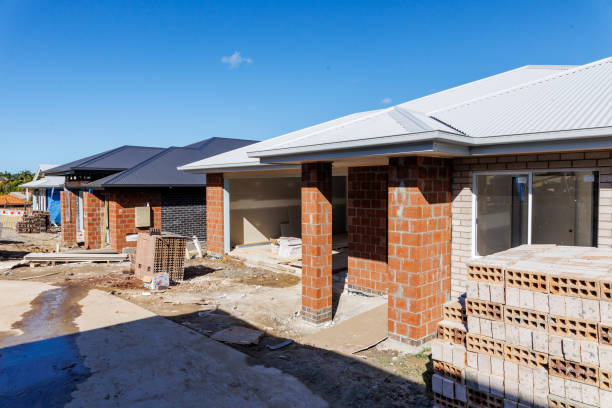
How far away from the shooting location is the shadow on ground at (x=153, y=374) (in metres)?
5.15

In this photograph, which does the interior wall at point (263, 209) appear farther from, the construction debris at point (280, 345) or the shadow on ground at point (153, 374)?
the construction debris at point (280, 345)

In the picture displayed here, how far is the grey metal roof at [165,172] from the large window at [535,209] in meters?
12.3

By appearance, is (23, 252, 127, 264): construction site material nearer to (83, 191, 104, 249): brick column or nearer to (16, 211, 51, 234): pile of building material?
(83, 191, 104, 249): brick column

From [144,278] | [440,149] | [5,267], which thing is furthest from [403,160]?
[5,267]

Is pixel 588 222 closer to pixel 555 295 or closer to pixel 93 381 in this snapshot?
pixel 555 295

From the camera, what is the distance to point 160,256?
11.3m

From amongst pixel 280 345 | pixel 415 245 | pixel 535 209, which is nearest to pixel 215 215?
pixel 280 345

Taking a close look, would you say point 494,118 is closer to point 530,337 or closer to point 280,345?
point 530,337

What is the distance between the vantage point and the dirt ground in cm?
543

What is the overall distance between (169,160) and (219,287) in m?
9.35

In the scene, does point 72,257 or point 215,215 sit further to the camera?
point 215,215

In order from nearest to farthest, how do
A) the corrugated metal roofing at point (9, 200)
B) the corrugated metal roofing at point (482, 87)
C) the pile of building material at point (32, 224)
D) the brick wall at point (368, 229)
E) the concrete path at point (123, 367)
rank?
1. the concrete path at point (123, 367)
2. the brick wall at point (368, 229)
3. the corrugated metal roofing at point (482, 87)
4. the pile of building material at point (32, 224)
5. the corrugated metal roofing at point (9, 200)

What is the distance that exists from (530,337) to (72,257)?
14.8 m

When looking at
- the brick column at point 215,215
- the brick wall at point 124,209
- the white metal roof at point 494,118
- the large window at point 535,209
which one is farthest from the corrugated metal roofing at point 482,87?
the brick wall at point 124,209
